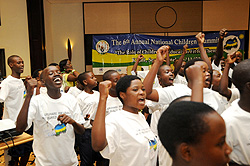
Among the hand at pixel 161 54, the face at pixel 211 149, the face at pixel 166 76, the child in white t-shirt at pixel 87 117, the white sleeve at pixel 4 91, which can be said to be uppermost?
the hand at pixel 161 54

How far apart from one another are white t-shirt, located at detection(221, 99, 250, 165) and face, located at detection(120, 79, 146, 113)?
67cm

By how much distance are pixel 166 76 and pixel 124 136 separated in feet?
4.49

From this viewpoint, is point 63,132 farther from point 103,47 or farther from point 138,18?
point 138,18

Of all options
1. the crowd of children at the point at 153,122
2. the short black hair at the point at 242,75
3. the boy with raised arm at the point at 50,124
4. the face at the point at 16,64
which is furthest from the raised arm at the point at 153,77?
the face at the point at 16,64

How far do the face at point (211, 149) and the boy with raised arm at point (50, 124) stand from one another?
5.23 feet

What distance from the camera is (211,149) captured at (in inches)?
38.7

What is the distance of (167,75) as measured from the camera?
2.99 meters


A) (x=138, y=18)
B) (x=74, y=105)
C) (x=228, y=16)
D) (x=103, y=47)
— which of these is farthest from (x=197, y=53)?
(x=74, y=105)

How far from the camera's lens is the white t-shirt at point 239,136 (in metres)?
1.51

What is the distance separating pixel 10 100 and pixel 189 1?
23.2 feet

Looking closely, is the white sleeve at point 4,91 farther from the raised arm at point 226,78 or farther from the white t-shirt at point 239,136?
the white t-shirt at point 239,136

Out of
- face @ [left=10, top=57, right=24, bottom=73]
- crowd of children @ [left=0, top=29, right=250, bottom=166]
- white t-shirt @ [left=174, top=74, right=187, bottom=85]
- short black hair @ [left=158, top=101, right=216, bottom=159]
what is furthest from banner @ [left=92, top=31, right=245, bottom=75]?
short black hair @ [left=158, top=101, right=216, bottom=159]

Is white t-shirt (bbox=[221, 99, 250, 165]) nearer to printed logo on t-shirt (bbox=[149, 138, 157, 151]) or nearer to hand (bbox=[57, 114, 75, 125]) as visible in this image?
printed logo on t-shirt (bbox=[149, 138, 157, 151])

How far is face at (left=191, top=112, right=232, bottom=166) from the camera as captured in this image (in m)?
0.98
